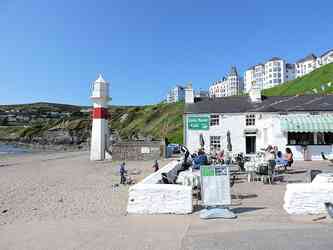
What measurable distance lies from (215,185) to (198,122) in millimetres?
21789

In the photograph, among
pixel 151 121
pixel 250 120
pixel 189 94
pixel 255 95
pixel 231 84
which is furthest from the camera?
pixel 231 84

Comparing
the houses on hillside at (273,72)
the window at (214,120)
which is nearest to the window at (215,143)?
the window at (214,120)

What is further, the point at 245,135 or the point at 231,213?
the point at 245,135

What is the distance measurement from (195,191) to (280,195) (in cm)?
288

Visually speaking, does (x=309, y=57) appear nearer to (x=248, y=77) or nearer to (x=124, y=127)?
(x=248, y=77)

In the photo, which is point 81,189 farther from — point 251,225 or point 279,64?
point 279,64

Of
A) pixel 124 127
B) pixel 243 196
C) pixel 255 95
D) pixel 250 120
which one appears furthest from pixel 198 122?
pixel 124 127

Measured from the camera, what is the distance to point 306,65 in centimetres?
15200

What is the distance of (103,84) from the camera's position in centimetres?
3114

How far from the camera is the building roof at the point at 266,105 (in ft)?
88.9

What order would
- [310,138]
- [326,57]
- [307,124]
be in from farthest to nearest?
[326,57] < [310,138] < [307,124]

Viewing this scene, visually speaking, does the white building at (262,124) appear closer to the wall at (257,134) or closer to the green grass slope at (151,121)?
the wall at (257,134)

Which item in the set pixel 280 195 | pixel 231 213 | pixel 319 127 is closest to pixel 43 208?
pixel 231 213

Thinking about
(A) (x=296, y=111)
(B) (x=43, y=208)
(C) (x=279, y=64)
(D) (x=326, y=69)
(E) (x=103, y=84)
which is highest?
(C) (x=279, y=64)
